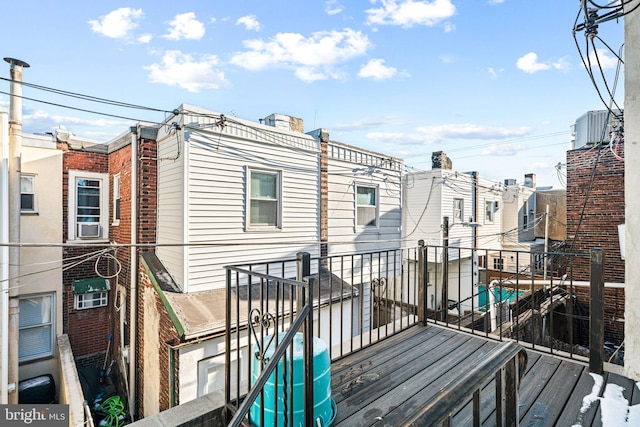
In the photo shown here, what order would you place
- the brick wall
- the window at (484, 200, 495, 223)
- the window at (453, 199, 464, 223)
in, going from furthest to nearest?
the window at (484, 200, 495, 223) → the window at (453, 199, 464, 223) → the brick wall

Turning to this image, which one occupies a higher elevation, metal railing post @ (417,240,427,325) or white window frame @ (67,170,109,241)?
white window frame @ (67,170,109,241)

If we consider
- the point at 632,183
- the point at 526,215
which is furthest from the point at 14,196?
the point at 526,215

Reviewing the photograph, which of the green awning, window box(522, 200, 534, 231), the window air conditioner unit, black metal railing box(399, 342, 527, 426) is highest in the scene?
window box(522, 200, 534, 231)

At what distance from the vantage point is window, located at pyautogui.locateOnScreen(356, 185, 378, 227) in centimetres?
920

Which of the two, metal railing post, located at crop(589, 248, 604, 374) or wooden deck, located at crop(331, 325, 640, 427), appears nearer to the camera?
wooden deck, located at crop(331, 325, 640, 427)

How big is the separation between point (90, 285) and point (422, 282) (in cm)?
804

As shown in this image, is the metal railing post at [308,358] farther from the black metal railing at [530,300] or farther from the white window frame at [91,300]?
the white window frame at [91,300]

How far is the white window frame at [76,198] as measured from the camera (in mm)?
7516

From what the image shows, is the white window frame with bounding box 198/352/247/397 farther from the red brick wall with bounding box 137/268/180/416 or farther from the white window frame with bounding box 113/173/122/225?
the white window frame with bounding box 113/173/122/225

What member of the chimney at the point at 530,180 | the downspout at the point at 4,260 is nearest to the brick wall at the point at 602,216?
the downspout at the point at 4,260

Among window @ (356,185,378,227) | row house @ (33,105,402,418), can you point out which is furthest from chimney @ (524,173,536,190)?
row house @ (33,105,402,418)

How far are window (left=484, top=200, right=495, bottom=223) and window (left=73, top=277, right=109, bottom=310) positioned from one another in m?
15.3

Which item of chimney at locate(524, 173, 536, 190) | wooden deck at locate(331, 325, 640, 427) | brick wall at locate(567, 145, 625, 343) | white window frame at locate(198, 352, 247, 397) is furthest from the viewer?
chimney at locate(524, 173, 536, 190)

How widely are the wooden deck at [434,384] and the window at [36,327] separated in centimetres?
794
